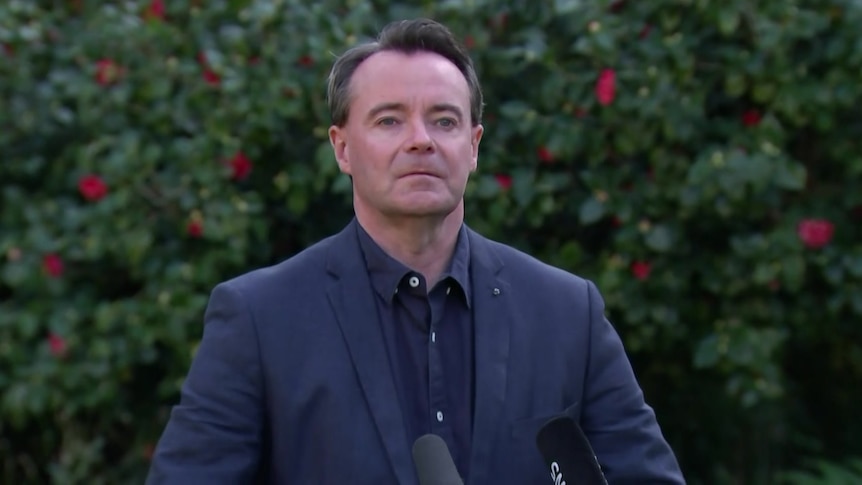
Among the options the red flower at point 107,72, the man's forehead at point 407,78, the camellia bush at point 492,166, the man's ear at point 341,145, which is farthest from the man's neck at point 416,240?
the red flower at point 107,72

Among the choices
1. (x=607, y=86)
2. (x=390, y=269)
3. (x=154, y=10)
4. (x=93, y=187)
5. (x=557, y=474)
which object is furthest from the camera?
(x=154, y=10)

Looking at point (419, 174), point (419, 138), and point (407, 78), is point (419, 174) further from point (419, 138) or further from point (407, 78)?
point (407, 78)

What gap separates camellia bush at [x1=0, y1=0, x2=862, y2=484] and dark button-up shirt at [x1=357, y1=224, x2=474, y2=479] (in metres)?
1.85

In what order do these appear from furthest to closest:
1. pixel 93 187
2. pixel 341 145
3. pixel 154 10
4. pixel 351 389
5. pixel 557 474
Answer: pixel 154 10 → pixel 93 187 → pixel 341 145 → pixel 351 389 → pixel 557 474

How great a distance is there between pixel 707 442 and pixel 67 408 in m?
2.33

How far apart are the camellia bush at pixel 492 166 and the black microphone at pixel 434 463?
7.44 feet

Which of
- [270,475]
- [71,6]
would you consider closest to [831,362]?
[71,6]

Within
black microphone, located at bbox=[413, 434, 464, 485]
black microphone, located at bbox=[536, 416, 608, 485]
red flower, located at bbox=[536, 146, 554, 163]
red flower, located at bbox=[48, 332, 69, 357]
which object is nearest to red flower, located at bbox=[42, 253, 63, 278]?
red flower, located at bbox=[48, 332, 69, 357]

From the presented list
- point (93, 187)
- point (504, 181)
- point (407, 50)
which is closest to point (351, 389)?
point (407, 50)

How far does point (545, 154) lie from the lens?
14.8 ft

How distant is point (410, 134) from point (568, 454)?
666 millimetres

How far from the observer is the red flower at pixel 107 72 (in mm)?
4676

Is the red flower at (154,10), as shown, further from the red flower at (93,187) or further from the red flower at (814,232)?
the red flower at (814,232)

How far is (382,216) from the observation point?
2.62m
